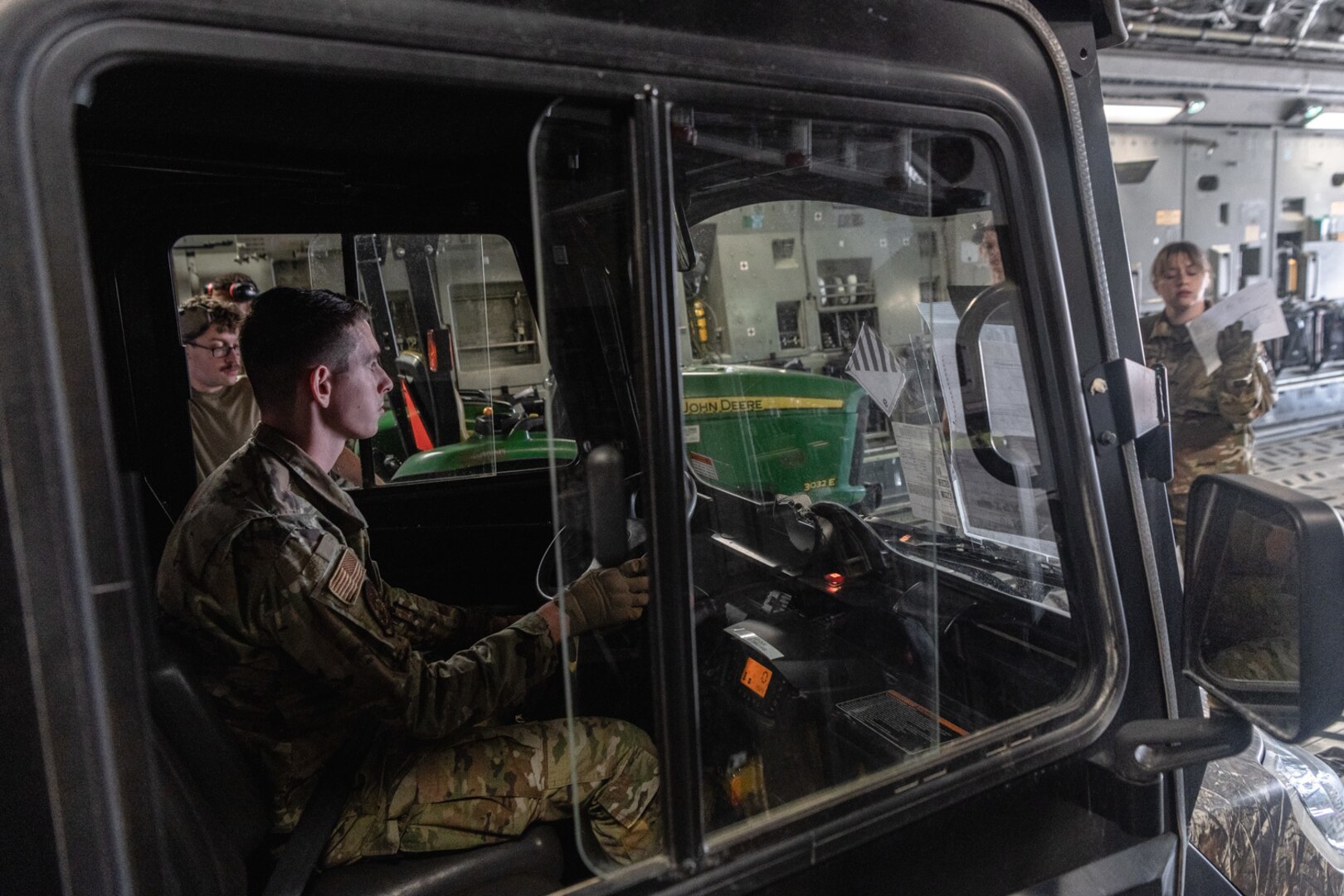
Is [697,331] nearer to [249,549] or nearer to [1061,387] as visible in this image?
[1061,387]

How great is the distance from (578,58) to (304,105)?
0.60m

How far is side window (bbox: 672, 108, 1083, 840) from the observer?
1025mm

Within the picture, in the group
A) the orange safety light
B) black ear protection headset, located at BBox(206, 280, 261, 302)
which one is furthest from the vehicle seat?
black ear protection headset, located at BBox(206, 280, 261, 302)

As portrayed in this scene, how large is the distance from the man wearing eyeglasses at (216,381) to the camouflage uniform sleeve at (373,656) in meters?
1.55

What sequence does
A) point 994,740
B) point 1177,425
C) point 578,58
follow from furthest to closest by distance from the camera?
point 1177,425 → point 994,740 → point 578,58

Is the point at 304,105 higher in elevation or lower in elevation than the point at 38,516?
higher

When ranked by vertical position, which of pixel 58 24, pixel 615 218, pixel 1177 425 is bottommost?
pixel 1177 425

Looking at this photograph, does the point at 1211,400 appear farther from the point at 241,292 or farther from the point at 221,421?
the point at 241,292

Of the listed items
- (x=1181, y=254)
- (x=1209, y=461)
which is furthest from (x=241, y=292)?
(x=1209, y=461)

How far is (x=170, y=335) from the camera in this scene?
2.28 meters

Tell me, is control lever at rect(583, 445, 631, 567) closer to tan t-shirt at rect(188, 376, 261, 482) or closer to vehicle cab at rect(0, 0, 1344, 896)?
vehicle cab at rect(0, 0, 1344, 896)

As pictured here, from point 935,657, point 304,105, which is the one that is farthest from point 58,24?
point 935,657

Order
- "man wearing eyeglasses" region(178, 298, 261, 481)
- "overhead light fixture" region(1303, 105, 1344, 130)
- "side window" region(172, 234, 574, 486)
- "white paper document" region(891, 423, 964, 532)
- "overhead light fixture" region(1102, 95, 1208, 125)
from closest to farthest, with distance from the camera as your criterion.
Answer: "white paper document" region(891, 423, 964, 532) → "side window" region(172, 234, 574, 486) → "man wearing eyeglasses" region(178, 298, 261, 481) → "overhead light fixture" region(1102, 95, 1208, 125) → "overhead light fixture" region(1303, 105, 1344, 130)

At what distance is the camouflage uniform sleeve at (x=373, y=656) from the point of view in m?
1.30
